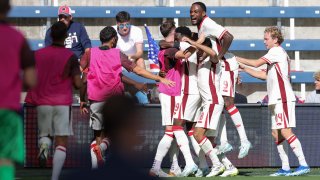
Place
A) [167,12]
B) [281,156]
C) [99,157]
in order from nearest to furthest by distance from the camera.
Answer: [99,157] < [281,156] < [167,12]

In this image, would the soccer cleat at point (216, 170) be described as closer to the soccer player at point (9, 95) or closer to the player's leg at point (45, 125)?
the player's leg at point (45, 125)

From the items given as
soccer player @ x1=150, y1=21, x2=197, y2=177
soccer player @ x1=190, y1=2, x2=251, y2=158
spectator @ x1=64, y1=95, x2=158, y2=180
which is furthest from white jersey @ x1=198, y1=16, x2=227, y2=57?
spectator @ x1=64, y1=95, x2=158, y2=180

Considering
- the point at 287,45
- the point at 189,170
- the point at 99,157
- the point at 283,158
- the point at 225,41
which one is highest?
the point at 287,45

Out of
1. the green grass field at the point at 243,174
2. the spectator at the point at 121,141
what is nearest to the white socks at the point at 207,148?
the green grass field at the point at 243,174

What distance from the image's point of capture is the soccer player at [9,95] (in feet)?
20.5

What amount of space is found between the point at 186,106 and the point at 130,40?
2.11m

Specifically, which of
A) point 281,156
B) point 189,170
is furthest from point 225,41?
point 281,156

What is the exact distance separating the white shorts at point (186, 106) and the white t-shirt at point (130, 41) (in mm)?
1903

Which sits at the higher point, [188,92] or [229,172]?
[188,92]

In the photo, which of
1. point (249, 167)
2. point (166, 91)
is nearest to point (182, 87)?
point (166, 91)

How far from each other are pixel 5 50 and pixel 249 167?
Answer: 9262mm

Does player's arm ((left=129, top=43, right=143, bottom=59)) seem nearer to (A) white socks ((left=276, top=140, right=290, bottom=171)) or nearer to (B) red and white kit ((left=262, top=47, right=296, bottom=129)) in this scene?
(B) red and white kit ((left=262, top=47, right=296, bottom=129))

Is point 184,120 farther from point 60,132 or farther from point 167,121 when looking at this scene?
point 60,132

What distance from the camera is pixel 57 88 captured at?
428 inches
